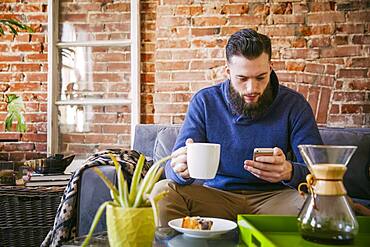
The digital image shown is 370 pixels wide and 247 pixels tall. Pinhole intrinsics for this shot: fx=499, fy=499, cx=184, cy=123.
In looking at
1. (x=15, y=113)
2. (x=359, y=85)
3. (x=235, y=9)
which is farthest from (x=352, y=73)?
(x=15, y=113)

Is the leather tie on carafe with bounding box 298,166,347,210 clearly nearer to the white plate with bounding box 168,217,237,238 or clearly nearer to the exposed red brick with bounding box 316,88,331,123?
the white plate with bounding box 168,217,237,238

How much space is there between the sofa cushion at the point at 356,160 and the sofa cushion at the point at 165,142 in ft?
2.56

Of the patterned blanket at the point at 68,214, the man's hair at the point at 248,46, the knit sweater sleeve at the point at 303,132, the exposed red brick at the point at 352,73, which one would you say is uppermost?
the man's hair at the point at 248,46

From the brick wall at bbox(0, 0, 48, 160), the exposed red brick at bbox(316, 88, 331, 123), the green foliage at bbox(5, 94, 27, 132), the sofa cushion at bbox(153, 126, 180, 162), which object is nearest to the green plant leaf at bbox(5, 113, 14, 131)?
the green foliage at bbox(5, 94, 27, 132)

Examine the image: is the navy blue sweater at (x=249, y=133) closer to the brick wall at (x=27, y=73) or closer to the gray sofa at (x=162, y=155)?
the gray sofa at (x=162, y=155)

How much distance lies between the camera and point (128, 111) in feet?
11.4

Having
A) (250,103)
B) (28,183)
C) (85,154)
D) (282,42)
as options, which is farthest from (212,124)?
(85,154)

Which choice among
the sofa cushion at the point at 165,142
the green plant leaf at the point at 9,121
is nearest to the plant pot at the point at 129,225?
the sofa cushion at the point at 165,142

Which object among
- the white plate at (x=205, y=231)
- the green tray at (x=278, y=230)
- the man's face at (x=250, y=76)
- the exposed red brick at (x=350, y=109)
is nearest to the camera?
the green tray at (x=278, y=230)

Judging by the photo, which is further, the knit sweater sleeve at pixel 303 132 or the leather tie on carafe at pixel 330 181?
the knit sweater sleeve at pixel 303 132

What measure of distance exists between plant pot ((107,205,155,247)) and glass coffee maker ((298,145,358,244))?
407mm

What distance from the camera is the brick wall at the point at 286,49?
314 cm

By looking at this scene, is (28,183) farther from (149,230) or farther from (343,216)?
(343,216)

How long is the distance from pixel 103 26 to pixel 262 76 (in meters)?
1.77
